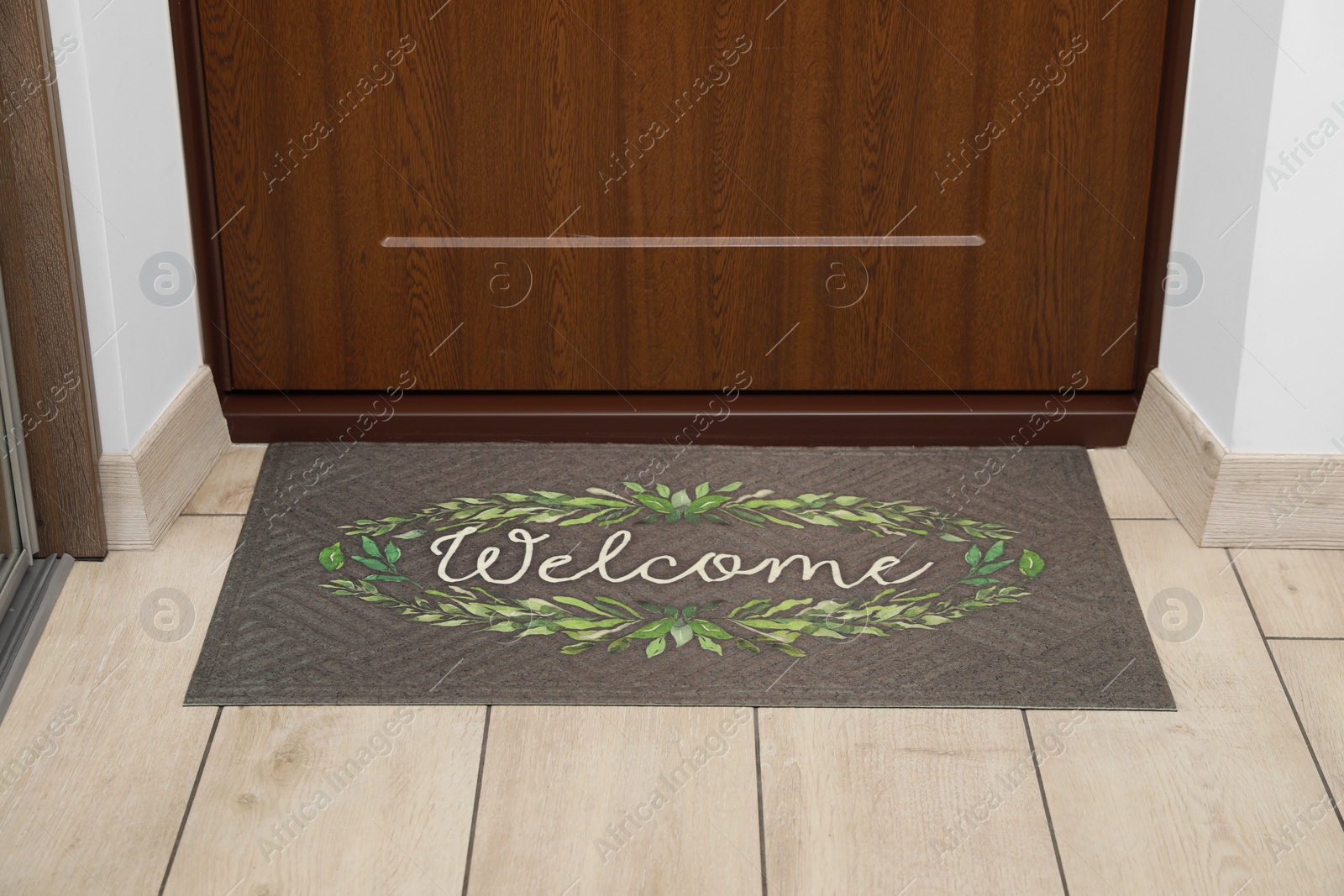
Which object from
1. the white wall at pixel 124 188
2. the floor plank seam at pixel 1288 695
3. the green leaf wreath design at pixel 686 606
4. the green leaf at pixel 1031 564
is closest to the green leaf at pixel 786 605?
the green leaf wreath design at pixel 686 606

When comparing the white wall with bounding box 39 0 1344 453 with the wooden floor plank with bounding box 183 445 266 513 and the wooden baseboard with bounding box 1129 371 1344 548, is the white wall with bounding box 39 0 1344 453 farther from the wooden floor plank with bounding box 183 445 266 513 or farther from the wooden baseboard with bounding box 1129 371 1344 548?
the wooden floor plank with bounding box 183 445 266 513

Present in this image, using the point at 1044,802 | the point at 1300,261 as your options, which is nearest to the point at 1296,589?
the point at 1300,261

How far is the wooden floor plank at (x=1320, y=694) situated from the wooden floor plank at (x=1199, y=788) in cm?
2

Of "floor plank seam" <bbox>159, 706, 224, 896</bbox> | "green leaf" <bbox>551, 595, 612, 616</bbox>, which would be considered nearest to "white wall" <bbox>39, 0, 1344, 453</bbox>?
"floor plank seam" <bbox>159, 706, 224, 896</bbox>

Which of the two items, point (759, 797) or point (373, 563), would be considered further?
point (373, 563)

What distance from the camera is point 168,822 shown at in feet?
4.77

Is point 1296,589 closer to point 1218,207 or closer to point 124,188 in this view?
point 1218,207

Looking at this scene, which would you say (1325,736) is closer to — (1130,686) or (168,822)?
(1130,686)

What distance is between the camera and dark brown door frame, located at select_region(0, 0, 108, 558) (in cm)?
169

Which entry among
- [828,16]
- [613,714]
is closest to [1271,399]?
[828,16]

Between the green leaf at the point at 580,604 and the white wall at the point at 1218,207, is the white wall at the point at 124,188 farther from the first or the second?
the green leaf at the point at 580,604

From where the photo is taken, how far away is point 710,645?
1.74 m

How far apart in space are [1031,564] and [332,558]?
0.94 meters

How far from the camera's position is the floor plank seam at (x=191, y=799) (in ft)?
4.56
